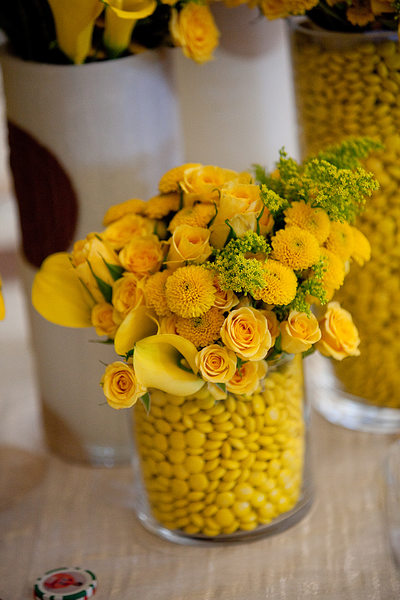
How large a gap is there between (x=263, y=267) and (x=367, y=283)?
18cm

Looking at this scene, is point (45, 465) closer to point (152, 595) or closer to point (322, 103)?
point (152, 595)

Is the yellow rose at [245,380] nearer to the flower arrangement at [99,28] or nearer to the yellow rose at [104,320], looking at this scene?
the yellow rose at [104,320]

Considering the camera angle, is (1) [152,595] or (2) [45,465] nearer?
(1) [152,595]

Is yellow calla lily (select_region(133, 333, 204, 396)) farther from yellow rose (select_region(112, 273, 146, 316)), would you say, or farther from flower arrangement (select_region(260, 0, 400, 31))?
flower arrangement (select_region(260, 0, 400, 31))

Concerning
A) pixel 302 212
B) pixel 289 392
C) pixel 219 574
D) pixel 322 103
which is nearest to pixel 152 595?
pixel 219 574

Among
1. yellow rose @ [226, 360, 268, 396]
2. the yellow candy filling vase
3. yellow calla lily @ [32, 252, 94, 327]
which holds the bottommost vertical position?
the yellow candy filling vase

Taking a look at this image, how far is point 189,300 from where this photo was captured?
475 millimetres

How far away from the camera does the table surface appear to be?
53 centimetres

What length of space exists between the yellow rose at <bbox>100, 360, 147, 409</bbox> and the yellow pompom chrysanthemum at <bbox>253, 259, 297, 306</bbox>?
0.28 feet

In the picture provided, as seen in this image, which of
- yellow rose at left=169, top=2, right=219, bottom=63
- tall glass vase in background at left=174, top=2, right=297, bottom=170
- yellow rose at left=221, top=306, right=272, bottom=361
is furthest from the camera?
tall glass vase in background at left=174, top=2, right=297, bottom=170

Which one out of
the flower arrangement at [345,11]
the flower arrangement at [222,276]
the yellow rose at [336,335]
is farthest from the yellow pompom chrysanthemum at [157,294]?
the flower arrangement at [345,11]

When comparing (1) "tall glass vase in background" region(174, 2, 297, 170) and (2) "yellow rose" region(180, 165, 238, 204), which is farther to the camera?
(1) "tall glass vase in background" region(174, 2, 297, 170)

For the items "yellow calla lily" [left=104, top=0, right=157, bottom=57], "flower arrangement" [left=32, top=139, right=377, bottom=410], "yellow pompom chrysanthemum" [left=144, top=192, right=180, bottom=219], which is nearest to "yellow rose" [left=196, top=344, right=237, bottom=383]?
"flower arrangement" [left=32, top=139, right=377, bottom=410]

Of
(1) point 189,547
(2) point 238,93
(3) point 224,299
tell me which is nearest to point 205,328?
(3) point 224,299
